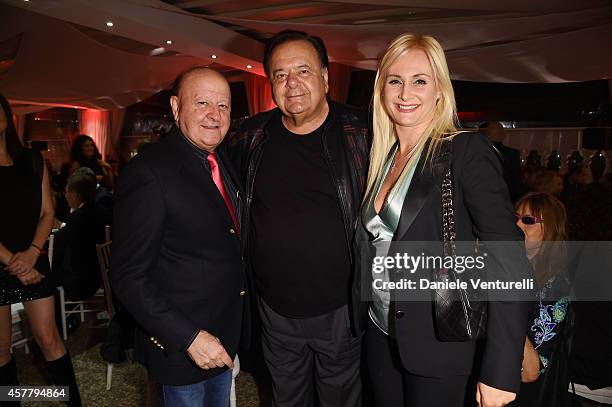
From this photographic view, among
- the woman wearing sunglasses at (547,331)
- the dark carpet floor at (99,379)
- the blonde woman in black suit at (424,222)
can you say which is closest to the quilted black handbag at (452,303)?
the blonde woman in black suit at (424,222)

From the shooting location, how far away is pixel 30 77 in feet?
28.4

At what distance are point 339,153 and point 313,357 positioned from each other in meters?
0.99

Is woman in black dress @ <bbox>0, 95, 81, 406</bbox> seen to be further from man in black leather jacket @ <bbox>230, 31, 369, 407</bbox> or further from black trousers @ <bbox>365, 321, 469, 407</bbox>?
black trousers @ <bbox>365, 321, 469, 407</bbox>

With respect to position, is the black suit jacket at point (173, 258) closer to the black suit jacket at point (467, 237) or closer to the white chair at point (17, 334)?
the black suit jacket at point (467, 237)

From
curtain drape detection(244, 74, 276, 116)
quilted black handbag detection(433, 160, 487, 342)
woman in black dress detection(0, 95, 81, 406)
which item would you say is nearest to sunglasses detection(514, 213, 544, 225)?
quilted black handbag detection(433, 160, 487, 342)

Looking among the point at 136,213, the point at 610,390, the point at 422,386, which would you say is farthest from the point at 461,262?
the point at 610,390

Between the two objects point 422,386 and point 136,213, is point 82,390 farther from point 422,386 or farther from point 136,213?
point 422,386

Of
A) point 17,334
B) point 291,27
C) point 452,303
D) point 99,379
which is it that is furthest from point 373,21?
point 452,303

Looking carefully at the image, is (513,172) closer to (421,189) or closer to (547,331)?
(547,331)

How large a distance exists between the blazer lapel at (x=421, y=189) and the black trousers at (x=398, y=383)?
0.44 metres

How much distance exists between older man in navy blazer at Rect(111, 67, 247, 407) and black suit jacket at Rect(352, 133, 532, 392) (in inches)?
24.7

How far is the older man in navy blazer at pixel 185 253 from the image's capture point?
1.38 m

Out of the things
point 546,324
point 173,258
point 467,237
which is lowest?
point 546,324

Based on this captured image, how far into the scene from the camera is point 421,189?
4.30 feet
